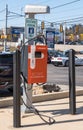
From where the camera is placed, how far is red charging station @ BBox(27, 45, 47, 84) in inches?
336

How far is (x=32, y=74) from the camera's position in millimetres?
8578

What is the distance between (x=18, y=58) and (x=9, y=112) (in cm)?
218

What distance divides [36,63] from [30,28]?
1.22 meters

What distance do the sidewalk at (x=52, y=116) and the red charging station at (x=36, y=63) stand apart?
0.91m

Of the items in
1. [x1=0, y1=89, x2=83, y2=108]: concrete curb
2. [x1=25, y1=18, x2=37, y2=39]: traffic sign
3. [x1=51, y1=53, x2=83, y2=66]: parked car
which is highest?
[x1=25, y1=18, x2=37, y2=39]: traffic sign

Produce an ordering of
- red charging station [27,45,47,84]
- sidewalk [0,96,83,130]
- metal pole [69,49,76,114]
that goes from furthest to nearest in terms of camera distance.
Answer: metal pole [69,49,76,114] < red charging station [27,45,47,84] < sidewalk [0,96,83,130]

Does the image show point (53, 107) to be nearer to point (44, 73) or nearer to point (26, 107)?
point (26, 107)

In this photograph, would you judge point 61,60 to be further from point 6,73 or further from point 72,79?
point 72,79

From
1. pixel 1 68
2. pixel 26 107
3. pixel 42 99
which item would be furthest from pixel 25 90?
pixel 1 68

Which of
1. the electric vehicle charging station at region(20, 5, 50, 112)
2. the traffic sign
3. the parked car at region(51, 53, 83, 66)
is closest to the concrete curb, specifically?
the electric vehicle charging station at region(20, 5, 50, 112)

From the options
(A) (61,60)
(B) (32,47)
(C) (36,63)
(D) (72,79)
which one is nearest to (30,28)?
(B) (32,47)

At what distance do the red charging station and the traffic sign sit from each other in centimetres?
82

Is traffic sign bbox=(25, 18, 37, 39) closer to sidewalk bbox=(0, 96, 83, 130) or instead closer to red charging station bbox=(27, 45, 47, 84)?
red charging station bbox=(27, 45, 47, 84)

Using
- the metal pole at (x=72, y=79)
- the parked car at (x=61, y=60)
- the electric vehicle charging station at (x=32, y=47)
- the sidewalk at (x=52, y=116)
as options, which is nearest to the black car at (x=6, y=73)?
the sidewalk at (x=52, y=116)
